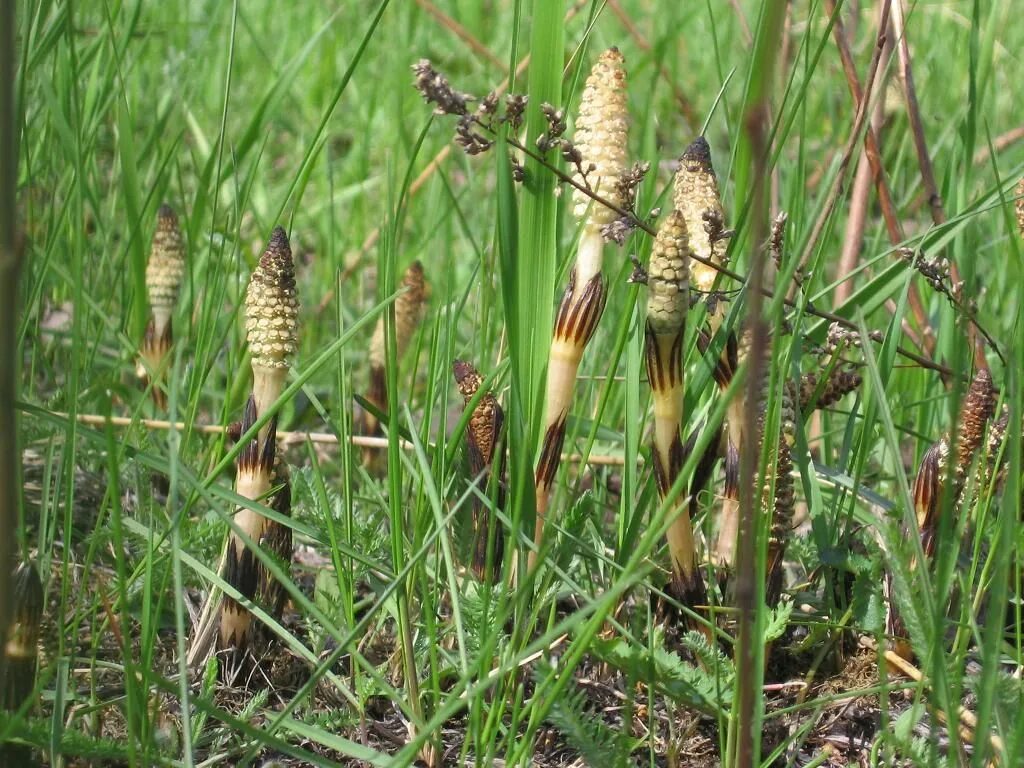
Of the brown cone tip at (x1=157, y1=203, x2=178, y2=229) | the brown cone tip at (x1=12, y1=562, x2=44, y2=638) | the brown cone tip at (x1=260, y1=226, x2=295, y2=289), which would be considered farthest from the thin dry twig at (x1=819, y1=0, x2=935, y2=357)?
the brown cone tip at (x1=12, y1=562, x2=44, y2=638)

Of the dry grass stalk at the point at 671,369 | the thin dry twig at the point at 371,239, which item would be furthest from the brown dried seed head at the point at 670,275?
the thin dry twig at the point at 371,239

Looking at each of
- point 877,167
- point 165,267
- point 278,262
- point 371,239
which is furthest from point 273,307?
point 371,239

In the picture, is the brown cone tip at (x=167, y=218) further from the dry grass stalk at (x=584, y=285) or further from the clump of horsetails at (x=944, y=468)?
the clump of horsetails at (x=944, y=468)

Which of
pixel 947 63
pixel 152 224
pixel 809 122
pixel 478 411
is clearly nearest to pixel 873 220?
pixel 809 122

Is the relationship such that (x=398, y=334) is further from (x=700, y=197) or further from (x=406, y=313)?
(x=700, y=197)

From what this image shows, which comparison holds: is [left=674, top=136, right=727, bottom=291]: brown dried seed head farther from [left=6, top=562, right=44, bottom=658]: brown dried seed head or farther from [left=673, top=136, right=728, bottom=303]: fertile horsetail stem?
[left=6, top=562, right=44, bottom=658]: brown dried seed head

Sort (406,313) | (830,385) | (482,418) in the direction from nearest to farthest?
(482,418) < (830,385) < (406,313)
